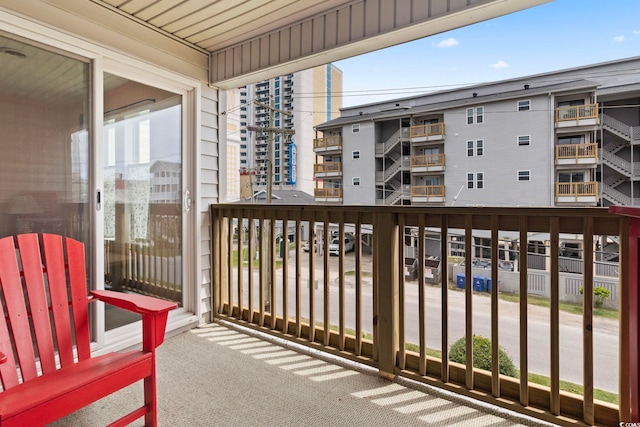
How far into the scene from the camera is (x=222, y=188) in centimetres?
306

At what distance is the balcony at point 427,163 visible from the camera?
1.95 meters

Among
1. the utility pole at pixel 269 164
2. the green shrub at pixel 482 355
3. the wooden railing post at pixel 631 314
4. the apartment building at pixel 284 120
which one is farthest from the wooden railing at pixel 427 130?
the green shrub at pixel 482 355

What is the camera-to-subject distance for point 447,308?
189 centimetres

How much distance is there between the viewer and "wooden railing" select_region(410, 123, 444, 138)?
198 cm

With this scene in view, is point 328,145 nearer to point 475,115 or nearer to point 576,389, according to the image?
point 475,115

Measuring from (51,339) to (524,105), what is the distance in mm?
2631

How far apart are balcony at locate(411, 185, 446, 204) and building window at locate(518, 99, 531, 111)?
0.56 metres

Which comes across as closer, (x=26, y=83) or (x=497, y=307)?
(x=497, y=307)

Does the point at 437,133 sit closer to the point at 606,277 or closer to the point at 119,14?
the point at 606,277

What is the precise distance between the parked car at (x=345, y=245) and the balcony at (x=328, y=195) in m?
0.26

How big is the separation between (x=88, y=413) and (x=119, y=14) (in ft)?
7.89

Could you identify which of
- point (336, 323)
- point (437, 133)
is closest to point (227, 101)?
point (437, 133)

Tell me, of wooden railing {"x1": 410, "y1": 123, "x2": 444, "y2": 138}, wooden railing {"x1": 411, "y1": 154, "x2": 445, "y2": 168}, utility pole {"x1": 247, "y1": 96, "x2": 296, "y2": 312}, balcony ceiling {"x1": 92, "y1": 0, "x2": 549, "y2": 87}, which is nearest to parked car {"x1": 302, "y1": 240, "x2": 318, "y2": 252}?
utility pole {"x1": 247, "y1": 96, "x2": 296, "y2": 312}

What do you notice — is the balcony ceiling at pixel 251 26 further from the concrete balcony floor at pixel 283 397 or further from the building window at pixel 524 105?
the concrete balcony floor at pixel 283 397
